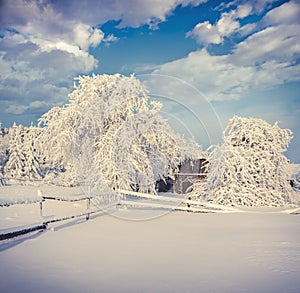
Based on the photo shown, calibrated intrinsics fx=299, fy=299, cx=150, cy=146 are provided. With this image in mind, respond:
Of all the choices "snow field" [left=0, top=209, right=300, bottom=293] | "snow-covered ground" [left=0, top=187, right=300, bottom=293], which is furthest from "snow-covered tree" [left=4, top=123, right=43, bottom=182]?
"snow field" [left=0, top=209, right=300, bottom=293]

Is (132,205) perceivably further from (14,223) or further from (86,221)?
(14,223)

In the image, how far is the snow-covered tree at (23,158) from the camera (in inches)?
1208

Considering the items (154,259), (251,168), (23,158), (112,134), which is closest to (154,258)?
(154,259)

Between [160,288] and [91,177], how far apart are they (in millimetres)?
9895

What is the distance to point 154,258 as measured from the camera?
528 centimetres

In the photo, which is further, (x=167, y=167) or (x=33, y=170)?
(x=33, y=170)

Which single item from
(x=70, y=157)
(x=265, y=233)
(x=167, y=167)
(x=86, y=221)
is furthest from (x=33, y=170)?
(x=265, y=233)

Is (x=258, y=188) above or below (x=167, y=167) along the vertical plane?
below

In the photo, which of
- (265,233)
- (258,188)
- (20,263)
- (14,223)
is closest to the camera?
(20,263)

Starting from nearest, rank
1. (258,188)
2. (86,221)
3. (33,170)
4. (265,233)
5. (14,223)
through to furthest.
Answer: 1. (265,233)
2. (14,223)
3. (86,221)
4. (258,188)
5. (33,170)

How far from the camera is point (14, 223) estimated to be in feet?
29.1

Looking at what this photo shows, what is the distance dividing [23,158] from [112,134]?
Result: 21121 mm

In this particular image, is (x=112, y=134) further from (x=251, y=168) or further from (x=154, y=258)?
(x=154, y=258)

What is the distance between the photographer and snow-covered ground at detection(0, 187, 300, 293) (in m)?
3.99
